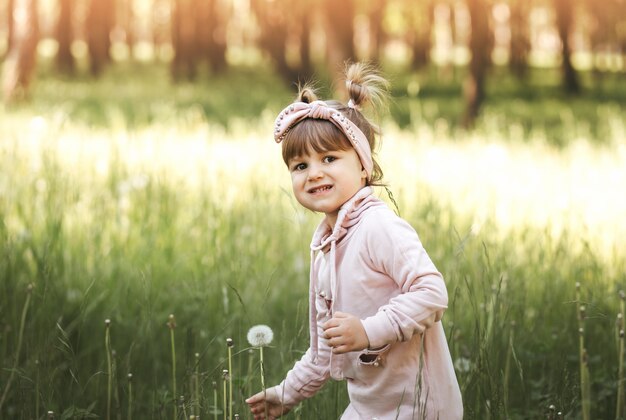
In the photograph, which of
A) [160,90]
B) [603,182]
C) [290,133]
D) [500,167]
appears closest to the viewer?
[290,133]

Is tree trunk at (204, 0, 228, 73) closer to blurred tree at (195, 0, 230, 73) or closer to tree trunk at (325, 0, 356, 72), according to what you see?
blurred tree at (195, 0, 230, 73)

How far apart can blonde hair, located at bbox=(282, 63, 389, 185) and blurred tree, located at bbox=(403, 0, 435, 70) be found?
15302 mm

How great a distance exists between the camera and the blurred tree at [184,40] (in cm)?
2998

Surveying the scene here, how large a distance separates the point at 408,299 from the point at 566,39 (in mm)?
25529

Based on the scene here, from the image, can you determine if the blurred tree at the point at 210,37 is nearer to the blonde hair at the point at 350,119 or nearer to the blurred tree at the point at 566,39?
the blurred tree at the point at 566,39

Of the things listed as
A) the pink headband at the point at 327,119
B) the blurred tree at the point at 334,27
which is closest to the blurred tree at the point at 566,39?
the blurred tree at the point at 334,27

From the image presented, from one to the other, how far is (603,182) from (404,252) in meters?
6.47

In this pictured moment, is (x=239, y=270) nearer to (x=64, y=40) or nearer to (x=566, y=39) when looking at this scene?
(x=566, y=39)

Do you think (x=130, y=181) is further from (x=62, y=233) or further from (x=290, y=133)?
(x=290, y=133)

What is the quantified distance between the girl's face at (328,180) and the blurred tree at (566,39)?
21815 millimetres

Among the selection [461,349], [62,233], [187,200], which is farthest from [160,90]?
[461,349]

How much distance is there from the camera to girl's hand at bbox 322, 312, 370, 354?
2188mm

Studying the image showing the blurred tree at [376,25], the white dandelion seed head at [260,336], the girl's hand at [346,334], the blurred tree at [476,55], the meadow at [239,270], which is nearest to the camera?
the girl's hand at [346,334]

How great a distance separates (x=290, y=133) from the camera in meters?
Answer: 2.56
